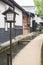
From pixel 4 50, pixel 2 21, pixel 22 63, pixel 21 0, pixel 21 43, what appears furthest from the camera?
pixel 21 0

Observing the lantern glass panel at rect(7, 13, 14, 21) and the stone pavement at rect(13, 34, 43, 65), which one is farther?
the stone pavement at rect(13, 34, 43, 65)

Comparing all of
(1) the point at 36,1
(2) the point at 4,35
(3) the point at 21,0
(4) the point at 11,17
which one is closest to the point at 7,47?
(2) the point at 4,35

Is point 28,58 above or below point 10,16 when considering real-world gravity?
below

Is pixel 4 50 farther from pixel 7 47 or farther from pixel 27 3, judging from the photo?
pixel 27 3

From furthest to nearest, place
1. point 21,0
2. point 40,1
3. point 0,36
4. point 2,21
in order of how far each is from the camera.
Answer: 1. point 21,0
2. point 40,1
3. point 2,21
4. point 0,36

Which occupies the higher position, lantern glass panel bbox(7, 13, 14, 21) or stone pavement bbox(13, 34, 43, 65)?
lantern glass panel bbox(7, 13, 14, 21)

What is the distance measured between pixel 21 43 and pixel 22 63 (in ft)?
39.8

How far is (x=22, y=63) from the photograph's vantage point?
12.3m

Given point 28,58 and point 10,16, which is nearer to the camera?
point 10,16

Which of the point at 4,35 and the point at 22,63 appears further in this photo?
the point at 4,35

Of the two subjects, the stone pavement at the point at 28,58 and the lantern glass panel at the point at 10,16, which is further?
the stone pavement at the point at 28,58

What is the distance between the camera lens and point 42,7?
56.5m

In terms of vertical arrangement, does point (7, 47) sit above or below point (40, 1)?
below

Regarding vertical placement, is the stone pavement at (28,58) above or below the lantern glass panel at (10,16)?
below
